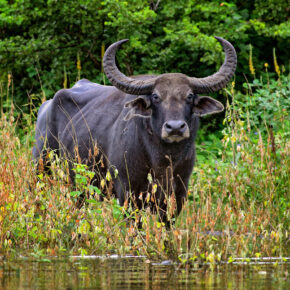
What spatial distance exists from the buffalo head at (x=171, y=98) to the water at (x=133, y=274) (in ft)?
5.32

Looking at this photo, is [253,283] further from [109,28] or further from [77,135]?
[109,28]

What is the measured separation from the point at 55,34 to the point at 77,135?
5.35 meters

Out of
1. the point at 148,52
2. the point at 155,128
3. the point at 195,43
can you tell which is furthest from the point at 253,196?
the point at 148,52

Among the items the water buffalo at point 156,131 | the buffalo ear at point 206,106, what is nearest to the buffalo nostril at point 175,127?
the water buffalo at point 156,131

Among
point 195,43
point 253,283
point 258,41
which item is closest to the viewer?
point 253,283

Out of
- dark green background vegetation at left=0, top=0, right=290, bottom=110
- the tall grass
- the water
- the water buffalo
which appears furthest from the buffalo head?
dark green background vegetation at left=0, top=0, right=290, bottom=110

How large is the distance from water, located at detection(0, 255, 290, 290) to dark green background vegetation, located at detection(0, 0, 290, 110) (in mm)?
7233

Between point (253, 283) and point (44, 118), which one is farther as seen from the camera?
point (44, 118)

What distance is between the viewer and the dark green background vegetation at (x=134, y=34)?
12688 mm

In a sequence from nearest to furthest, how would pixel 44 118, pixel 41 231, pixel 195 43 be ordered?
pixel 41 231
pixel 44 118
pixel 195 43

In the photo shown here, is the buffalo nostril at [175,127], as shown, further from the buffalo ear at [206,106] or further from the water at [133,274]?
the water at [133,274]

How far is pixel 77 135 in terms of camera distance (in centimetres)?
894

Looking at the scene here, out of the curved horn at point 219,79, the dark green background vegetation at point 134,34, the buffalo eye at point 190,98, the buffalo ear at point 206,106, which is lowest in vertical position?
the dark green background vegetation at point 134,34

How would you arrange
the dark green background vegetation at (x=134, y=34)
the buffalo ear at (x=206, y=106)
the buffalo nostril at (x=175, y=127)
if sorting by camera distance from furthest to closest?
the dark green background vegetation at (x=134, y=34)
the buffalo ear at (x=206, y=106)
the buffalo nostril at (x=175, y=127)
